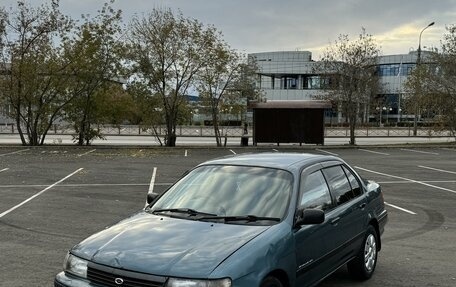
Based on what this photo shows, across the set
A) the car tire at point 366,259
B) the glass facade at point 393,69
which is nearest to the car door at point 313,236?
the car tire at point 366,259

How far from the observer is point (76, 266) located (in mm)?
4004

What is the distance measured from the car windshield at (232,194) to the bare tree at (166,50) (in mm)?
23530

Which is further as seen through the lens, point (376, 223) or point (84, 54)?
point (84, 54)

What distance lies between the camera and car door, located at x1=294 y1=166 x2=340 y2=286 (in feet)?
14.5

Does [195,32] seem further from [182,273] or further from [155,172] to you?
[182,273]

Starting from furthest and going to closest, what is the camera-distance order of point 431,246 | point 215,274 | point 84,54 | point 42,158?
point 84,54
point 42,158
point 431,246
point 215,274

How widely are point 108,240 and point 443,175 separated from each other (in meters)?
14.4

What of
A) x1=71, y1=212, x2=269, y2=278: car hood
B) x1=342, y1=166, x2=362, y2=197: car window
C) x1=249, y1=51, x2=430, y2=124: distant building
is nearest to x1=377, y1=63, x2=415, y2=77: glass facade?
x1=249, y1=51, x2=430, y2=124: distant building

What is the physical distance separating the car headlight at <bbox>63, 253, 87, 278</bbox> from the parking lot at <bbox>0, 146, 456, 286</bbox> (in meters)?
1.63

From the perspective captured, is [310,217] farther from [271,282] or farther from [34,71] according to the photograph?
[34,71]

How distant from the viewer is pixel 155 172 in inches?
657

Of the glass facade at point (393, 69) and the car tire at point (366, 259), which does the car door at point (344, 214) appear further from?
the glass facade at point (393, 69)

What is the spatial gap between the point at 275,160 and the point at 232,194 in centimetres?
72

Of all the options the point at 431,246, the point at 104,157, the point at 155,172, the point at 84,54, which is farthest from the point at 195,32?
the point at 431,246
